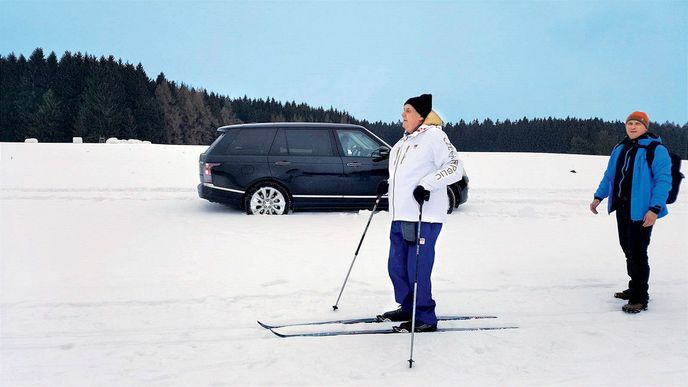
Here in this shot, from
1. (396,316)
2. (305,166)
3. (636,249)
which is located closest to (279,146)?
(305,166)

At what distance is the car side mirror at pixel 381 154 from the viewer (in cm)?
985

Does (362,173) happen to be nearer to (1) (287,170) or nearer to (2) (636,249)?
(1) (287,170)

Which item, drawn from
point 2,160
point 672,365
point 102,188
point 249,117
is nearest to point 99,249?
point 672,365

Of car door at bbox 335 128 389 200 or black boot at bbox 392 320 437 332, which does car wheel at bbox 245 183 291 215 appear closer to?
car door at bbox 335 128 389 200

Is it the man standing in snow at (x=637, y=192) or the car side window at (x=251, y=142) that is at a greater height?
the car side window at (x=251, y=142)

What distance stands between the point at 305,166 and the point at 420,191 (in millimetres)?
6166

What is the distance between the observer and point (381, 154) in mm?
9891

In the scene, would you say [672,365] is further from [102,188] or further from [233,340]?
[102,188]

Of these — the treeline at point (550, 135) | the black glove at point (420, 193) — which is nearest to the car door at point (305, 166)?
the black glove at point (420, 193)

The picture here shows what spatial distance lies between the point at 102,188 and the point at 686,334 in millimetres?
13747

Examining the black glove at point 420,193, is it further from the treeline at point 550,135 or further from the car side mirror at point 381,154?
the treeline at point 550,135

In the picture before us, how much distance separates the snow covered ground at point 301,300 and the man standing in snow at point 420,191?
0.44m

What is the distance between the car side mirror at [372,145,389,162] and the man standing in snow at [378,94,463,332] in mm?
5616

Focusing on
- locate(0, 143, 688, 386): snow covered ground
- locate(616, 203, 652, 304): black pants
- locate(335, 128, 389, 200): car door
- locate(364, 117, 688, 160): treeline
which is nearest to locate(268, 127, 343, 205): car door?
locate(335, 128, 389, 200): car door
